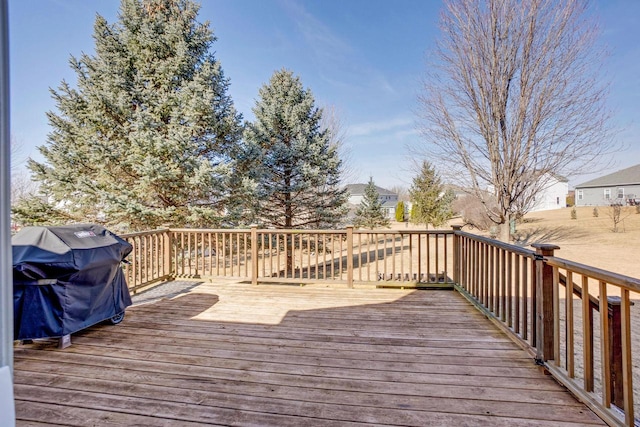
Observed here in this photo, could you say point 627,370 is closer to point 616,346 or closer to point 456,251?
point 616,346

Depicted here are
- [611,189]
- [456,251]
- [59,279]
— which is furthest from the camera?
[611,189]

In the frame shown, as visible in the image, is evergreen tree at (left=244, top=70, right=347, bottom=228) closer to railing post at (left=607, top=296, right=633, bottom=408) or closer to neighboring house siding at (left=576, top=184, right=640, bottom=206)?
railing post at (left=607, top=296, right=633, bottom=408)

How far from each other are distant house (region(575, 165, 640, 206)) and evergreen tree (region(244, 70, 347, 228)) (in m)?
28.4

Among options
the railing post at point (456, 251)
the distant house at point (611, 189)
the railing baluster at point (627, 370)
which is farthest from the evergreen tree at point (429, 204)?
the distant house at point (611, 189)

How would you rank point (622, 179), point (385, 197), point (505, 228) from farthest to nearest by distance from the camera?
point (385, 197) → point (622, 179) → point (505, 228)

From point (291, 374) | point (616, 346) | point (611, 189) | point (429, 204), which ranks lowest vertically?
point (291, 374)

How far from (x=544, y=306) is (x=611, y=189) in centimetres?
3690

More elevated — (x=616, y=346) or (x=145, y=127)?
(x=145, y=127)

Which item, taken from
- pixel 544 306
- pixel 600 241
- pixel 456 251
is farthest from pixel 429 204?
pixel 544 306

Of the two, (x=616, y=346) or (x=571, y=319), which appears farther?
(x=571, y=319)

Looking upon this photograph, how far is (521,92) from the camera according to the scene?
638 centimetres

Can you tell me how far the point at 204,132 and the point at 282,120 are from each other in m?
2.34

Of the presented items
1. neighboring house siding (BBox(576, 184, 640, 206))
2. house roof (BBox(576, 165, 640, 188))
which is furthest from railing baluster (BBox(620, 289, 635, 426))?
house roof (BBox(576, 165, 640, 188))

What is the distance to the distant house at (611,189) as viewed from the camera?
26.6 meters
